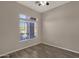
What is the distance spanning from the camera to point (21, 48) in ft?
14.3

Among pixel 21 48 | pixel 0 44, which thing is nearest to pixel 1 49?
pixel 0 44

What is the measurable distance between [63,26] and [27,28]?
224 centimetres

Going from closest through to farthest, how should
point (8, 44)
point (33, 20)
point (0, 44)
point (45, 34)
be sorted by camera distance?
1. point (0, 44)
2. point (8, 44)
3. point (33, 20)
4. point (45, 34)

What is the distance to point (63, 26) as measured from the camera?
4574 mm

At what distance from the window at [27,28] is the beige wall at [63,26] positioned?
86 cm

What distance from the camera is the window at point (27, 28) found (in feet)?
15.0

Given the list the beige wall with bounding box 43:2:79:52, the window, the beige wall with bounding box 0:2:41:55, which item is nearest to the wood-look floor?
the beige wall with bounding box 0:2:41:55

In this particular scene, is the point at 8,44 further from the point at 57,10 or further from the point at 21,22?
the point at 57,10

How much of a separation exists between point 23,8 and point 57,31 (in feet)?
8.14

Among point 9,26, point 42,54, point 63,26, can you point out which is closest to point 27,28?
point 9,26

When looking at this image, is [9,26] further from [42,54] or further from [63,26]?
[63,26]

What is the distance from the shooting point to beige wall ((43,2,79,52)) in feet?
13.1

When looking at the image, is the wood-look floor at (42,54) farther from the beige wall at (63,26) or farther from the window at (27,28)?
the window at (27,28)

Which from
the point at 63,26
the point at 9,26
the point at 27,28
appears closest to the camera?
the point at 9,26
